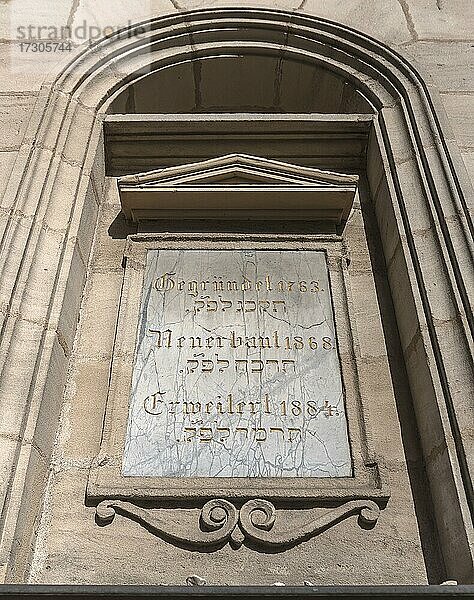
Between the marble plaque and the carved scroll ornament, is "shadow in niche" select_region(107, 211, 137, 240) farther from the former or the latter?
the carved scroll ornament

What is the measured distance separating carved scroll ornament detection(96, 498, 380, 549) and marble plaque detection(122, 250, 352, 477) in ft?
0.56

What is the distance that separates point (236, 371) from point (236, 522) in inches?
32.5

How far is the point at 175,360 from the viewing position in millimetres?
3801

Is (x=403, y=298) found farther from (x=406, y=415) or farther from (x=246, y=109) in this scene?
(x=246, y=109)

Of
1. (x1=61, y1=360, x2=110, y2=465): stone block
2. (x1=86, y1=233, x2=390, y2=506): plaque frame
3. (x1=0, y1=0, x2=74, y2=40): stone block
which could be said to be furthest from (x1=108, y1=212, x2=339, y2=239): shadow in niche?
(x1=0, y1=0, x2=74, y2=40): stone block

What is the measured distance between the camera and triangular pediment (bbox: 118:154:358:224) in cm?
458

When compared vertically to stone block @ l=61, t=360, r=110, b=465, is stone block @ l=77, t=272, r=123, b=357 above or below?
above

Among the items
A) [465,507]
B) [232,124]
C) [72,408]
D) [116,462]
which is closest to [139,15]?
[232,124]

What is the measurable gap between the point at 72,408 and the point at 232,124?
2.47 m

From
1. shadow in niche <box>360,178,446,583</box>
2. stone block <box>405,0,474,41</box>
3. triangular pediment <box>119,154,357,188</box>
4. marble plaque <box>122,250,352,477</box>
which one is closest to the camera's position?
shadow in niche <box>360,178,446,583</box>

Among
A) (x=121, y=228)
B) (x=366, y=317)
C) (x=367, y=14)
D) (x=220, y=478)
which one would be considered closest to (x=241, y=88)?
(x=367, y=14)

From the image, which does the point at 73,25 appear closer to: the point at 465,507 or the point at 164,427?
the point at 164,427

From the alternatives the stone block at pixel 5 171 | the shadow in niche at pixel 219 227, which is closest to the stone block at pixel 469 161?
the shadow in niche at pixel 219 227

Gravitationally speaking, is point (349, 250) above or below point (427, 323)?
above
